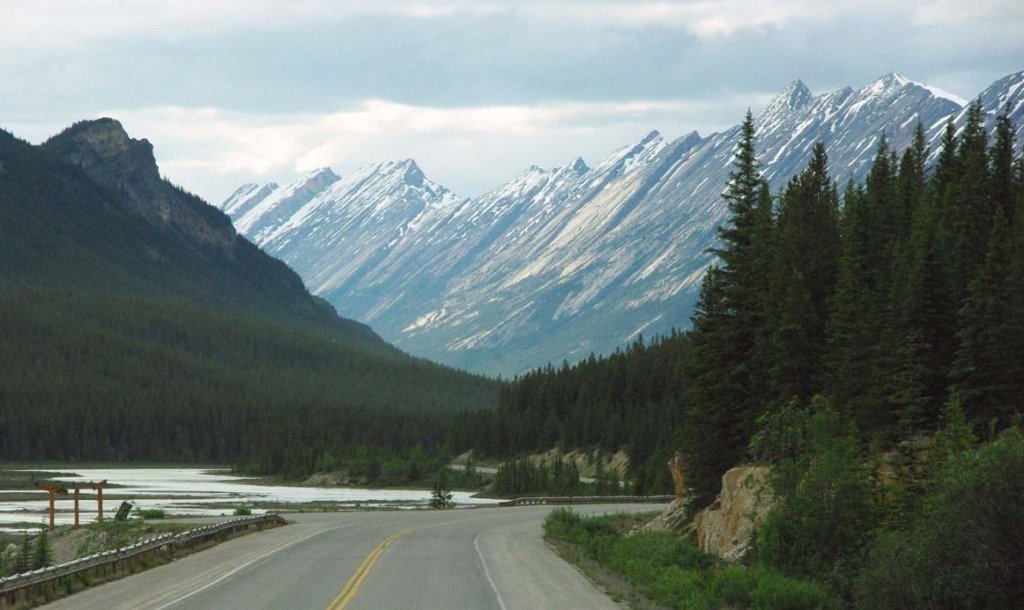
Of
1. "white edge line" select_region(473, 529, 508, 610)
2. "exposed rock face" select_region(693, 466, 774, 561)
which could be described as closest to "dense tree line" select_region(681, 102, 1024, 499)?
"exposed rock face" select_region(693, 466, 774, 561)

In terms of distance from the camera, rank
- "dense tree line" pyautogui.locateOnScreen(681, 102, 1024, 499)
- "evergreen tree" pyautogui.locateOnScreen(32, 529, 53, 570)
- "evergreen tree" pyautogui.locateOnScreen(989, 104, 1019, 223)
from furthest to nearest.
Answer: "evergreen tree" pyautogui.locateOnScreen(989, 104, 1019, 223) → "dense tree line" pyautogui.locateOnScreen(681, 102, 1024, 499) → "evergreen tree" pyautogui.locateOnScreen(32, 529, 53, 570)

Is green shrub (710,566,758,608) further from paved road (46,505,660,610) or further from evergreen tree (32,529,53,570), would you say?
evergreen tree (32,529,53,570)

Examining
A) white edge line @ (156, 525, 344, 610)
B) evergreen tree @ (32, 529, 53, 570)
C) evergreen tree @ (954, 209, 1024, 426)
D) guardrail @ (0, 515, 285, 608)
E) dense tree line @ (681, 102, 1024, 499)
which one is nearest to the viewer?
white edge line @ (156, 525, 344, 610)

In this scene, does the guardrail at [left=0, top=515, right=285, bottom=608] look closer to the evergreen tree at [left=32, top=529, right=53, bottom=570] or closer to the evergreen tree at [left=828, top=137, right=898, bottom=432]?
the evergreen tree at [left=32, top=529, right=53, bottom=570]

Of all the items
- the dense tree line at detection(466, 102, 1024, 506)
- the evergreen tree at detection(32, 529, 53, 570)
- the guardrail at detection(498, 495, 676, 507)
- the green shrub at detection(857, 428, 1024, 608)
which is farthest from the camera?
the guardrail at detection(498, 495, 676, 507)

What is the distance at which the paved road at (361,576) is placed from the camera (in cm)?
3161

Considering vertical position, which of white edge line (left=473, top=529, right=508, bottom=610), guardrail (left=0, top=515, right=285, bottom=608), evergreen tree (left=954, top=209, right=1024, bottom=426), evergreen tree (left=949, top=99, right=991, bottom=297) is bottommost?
white edge line (left=473, top=529, right=508, bottom=610)

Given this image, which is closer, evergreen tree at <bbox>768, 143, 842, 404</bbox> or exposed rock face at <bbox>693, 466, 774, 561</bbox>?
exposed rock face at <bbox>693, 466, 774, 561</bbox>

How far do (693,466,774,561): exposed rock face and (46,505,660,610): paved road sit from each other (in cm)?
703

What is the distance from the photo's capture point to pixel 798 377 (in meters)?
54.3

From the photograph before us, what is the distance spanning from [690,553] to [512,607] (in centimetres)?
1337

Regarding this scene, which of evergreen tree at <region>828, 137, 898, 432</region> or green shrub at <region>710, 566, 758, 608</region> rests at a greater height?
evergreen tree at <region>828, 137, 898, 432</region>

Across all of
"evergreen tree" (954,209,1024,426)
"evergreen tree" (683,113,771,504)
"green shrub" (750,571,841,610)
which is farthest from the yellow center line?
"evergreen tree" (954,209,1024,426)

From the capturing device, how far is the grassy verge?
31047 millimetres
